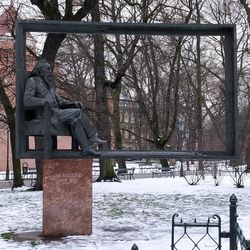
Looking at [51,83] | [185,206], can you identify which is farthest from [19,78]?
[185,206]

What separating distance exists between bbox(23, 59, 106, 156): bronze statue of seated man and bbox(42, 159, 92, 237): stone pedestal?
647mm

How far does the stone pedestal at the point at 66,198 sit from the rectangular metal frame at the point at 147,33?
52 centimetres

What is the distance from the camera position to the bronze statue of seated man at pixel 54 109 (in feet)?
29.7

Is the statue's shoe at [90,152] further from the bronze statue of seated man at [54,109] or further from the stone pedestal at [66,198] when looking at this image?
the stone pedestal at [66,198]

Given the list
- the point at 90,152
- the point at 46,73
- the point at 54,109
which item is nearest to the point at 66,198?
the point at 90,152

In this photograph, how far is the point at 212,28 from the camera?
29.5 ft

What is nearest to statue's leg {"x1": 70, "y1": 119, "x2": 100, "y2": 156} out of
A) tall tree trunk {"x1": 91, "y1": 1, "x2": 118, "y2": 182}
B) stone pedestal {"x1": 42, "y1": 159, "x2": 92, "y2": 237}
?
stone pedestal {"x1": 42, "y1": 159, "x2": 92, "y2": 237}

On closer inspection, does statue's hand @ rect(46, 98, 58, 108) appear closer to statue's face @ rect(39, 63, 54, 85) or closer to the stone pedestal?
statue's face @ rect(39, 63, 54, 85)

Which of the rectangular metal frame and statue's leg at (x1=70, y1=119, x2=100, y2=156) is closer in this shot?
the rectangular metal frame

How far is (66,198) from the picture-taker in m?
9.70

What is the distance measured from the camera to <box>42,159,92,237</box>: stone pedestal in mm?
9695

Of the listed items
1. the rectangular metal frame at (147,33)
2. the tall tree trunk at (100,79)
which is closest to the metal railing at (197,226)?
the rectangular metal frame at (147,33)

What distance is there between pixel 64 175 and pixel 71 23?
2791 mm

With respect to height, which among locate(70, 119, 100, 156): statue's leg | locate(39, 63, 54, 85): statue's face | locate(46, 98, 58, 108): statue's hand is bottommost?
locate(70, 119, 100, 156): statue's leg
